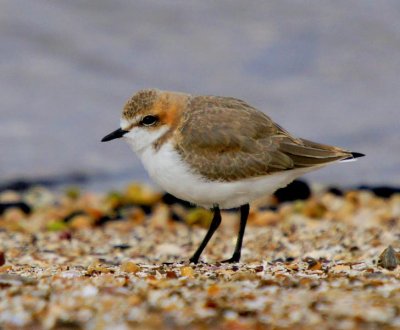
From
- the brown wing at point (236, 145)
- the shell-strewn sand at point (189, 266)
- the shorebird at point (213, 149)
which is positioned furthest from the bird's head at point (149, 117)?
the shell-strewn sand at point (189, 266)

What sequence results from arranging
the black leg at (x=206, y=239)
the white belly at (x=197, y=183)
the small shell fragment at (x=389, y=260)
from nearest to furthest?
1. the small shell fragment at (x=389, y=260)
2. the white belly at (x=197, y=183)
3. the black leg at (x=206, y=239)

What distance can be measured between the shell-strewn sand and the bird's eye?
1035mm

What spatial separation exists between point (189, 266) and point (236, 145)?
36.7 inches

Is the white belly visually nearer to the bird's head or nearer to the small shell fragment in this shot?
the bird's head

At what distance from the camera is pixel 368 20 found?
1469cm

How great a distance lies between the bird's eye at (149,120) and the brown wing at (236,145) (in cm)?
22

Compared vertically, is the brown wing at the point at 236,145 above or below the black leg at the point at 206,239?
above

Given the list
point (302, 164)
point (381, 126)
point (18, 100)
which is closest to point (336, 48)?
point (381, 126)

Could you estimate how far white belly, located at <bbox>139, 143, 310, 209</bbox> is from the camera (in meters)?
5.47

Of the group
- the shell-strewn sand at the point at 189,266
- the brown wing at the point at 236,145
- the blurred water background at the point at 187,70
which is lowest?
the shell-strewn sand at the point at 189,266

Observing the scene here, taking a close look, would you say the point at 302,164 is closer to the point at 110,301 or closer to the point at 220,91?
the point at 110,301

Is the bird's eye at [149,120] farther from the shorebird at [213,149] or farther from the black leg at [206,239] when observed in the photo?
the black leg at [206,239]

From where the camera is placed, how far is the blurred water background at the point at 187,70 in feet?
38.9

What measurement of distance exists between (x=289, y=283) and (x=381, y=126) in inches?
326
